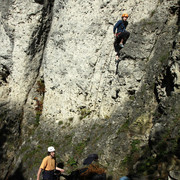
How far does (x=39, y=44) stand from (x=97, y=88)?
15.7 feet

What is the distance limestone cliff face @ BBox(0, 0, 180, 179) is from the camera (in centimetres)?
600

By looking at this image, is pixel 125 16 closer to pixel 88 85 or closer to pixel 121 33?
pixel 121 33

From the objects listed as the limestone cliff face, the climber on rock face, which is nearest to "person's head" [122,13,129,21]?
the climber on rock face

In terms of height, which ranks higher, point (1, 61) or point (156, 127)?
point (1, 61)

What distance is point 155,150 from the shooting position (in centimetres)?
520

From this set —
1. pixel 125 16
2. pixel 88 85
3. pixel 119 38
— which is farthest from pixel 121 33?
pixel 88 85

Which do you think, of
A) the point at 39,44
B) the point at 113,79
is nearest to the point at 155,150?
the point at 113,79

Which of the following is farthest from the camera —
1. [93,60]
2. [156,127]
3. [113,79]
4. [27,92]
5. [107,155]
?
[27,92]

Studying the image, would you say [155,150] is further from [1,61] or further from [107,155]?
[1,61]

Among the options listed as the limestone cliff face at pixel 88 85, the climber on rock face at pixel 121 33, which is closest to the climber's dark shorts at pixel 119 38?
the climber on rock face at pixel 121 33

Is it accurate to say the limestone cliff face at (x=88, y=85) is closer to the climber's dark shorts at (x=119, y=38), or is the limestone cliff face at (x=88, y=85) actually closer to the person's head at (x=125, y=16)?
the climber's dark shorts at (x=119, y=38)

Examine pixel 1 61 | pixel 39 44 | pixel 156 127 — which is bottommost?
pixel 156 127

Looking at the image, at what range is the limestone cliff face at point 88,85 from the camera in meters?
6.00

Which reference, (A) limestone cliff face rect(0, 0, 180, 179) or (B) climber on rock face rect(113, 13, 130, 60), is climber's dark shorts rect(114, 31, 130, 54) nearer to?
(B) climber on rock face rect(113, 13, 130, 60)
